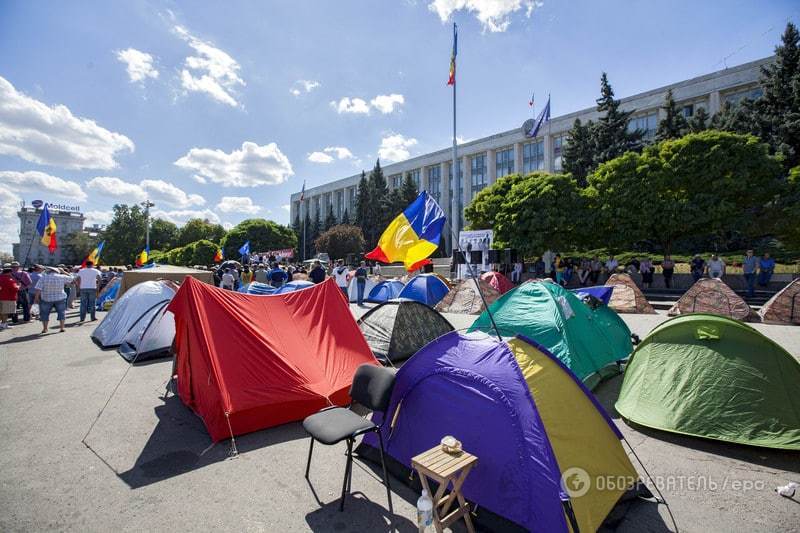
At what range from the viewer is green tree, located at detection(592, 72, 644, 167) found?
3359 cm

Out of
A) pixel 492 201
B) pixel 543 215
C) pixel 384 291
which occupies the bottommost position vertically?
pixel 384 291

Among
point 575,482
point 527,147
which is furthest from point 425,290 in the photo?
point 527,147

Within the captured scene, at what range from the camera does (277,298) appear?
6.00 metres

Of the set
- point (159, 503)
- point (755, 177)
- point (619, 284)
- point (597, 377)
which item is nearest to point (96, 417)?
point (159, 503)

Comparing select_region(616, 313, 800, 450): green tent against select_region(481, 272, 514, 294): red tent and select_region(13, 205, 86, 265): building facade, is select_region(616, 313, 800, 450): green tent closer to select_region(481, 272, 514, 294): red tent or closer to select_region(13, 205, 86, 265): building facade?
select_region(481, 272, 514, 294): red tent

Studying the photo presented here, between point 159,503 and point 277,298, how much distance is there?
119 inches

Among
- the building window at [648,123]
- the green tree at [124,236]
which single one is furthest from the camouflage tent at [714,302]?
the green tree at [124,236]

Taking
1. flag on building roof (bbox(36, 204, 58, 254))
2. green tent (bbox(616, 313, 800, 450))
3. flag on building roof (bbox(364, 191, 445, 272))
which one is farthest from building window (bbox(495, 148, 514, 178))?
flag on building roof (bbox(364, 191, 445, 272))

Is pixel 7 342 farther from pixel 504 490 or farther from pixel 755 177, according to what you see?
pixel 755 177

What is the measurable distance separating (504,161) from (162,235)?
5820cm

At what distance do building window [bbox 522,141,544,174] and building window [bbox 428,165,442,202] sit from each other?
1494 centimetres

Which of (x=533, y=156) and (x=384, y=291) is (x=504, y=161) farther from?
(x=384, y=291)

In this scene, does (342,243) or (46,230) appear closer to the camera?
(46,230)

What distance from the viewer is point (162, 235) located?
67562 mm
